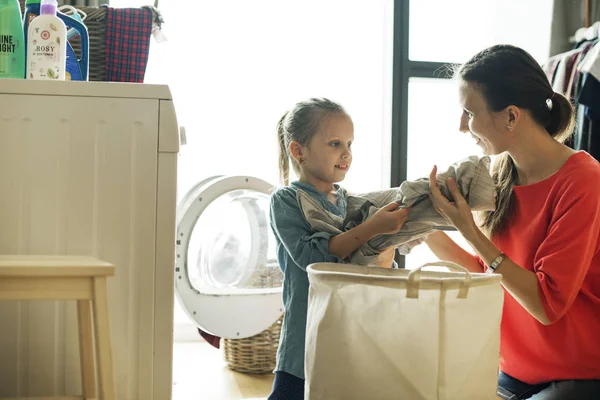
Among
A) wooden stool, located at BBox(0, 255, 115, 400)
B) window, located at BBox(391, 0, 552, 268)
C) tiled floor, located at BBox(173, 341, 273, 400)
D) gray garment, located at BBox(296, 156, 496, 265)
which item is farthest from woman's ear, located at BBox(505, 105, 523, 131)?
window, located at BBox(391, 0, 552, 268)

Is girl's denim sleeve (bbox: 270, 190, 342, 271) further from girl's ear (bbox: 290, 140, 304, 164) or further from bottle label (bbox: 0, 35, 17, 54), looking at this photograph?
bottle label (bbox: 0, 35, 17, 54)

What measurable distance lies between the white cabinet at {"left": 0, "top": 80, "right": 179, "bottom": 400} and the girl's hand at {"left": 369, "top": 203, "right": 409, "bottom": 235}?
422mm

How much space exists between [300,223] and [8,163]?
62 centimetres

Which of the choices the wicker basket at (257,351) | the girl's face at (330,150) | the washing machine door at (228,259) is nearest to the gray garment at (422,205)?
the girl's face at (330,150)

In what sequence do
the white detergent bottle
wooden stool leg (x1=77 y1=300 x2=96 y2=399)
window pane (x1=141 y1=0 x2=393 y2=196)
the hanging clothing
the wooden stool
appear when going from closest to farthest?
the wooden stool
wooden stool leg (x1=77 y1=300 x2=96 y2=399)
the white detergent bottle
the hanging clothing
window pane (x1=141 y1=0 x2=393 y2=196)

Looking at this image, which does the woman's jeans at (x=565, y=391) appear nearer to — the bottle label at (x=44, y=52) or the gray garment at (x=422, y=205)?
the gray garment at (x=422, y=205)

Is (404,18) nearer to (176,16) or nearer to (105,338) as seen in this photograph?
(176,16)

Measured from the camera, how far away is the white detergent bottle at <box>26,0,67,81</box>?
1468 mm

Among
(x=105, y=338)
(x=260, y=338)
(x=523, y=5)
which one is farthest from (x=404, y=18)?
(x=105, y=338)

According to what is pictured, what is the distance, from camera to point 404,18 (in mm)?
3158

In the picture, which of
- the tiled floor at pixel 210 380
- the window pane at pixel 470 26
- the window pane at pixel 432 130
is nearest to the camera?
the tiled floor at pixel 210 380

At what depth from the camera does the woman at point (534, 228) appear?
Answer: 1491 millimetres

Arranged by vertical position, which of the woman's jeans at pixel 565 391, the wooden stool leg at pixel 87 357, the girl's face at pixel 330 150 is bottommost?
the woman's jeans at pixel 565 391

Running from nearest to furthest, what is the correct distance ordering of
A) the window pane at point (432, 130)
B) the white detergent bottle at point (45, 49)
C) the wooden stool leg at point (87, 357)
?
1. the wooden stool leg at point (87, 357)
2. the white detergent bottle at point (45, 49)
3. the window pane at point (432, 130)
